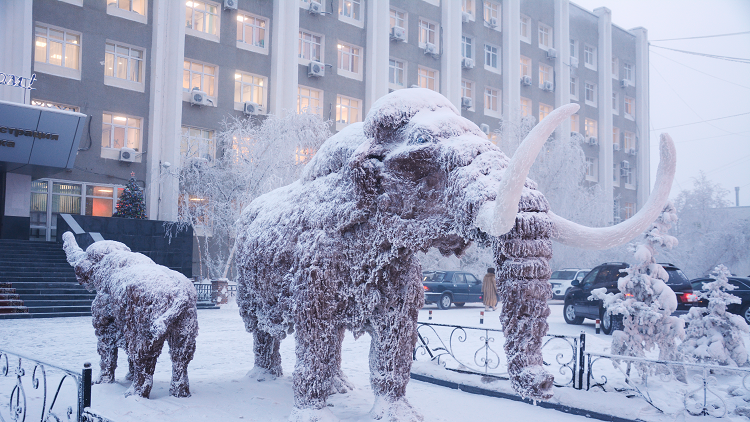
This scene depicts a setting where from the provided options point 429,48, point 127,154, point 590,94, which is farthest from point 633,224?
point 590,94

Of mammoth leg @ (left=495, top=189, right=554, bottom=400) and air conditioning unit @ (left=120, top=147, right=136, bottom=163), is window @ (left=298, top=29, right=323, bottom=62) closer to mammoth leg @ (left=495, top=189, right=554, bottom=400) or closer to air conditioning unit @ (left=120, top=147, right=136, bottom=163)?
air conditioning unit @ (left=120, top=147, right=136, bottom=163)

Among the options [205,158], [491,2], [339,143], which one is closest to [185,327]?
[339,143]

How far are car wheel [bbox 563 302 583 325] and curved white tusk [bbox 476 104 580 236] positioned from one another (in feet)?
40.0

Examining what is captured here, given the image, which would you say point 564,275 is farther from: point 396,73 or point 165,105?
point 165,105

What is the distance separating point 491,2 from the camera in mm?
30484

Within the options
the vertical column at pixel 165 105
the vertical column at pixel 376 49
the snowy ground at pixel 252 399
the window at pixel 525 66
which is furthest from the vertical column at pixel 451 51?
the snowy ground at pixel 252 399

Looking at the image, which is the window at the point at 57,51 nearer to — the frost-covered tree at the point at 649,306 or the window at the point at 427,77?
the window at the point at 427,77

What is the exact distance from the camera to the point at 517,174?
3.06 meters

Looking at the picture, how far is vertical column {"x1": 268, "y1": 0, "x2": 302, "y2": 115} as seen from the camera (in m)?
23.6

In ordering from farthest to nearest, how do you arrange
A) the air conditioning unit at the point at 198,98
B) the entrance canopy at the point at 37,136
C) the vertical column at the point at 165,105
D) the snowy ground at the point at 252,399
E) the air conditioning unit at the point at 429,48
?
the air conditioning unit at the point at 429,48, the air conditioning unit at the point at 198,98, the vertical column at the point at 165,105, the entrance canopy at the point at 37,136, the snowy ground at the point at 252,399

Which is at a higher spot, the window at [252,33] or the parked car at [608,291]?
the window at [252,33]

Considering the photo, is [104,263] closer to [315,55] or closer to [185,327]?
[185,327]

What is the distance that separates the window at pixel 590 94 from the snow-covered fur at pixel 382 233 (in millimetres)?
33681

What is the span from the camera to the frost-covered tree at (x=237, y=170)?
62.4ft
